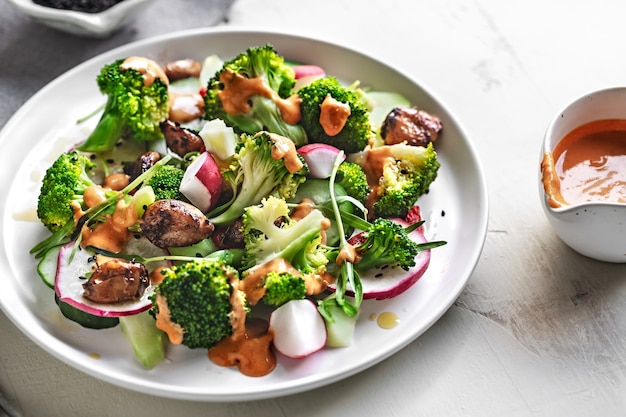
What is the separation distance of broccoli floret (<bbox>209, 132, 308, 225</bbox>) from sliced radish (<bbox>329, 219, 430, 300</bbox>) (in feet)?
1.58

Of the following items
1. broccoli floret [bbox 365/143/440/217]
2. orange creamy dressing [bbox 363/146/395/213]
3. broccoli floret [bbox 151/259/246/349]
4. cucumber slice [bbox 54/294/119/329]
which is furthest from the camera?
orange creamy dressing [bbox 363/146/395/213]

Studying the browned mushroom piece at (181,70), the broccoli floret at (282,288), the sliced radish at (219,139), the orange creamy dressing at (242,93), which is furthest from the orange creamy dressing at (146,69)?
the broccoli floret at (282,288)

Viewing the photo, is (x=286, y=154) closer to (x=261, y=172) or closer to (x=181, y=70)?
(x=261, y=172)

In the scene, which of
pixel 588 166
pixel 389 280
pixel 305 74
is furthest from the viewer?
pixel 305 74

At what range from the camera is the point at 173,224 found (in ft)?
9.45

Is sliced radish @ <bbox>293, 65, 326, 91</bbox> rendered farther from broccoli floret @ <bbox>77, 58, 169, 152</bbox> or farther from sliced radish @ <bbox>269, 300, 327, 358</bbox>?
sliced radish @ <bbox>269, 300, 327, 358</bbox>

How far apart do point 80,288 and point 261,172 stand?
0.84 m

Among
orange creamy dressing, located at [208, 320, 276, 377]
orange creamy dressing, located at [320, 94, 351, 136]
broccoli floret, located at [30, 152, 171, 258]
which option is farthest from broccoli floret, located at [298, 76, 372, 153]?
orange creamy dressing, located at [208, 320, 276, 377]

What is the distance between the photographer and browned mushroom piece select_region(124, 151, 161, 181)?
10.7 ft

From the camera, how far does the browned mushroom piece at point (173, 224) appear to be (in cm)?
288

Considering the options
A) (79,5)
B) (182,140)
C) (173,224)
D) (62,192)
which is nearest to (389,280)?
(173,224)

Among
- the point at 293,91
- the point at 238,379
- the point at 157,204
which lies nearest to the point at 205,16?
the point at 293,91

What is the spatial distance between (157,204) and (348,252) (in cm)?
77

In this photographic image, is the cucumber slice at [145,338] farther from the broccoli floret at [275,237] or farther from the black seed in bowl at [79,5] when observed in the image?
the black seed in bowl at [79,5]
